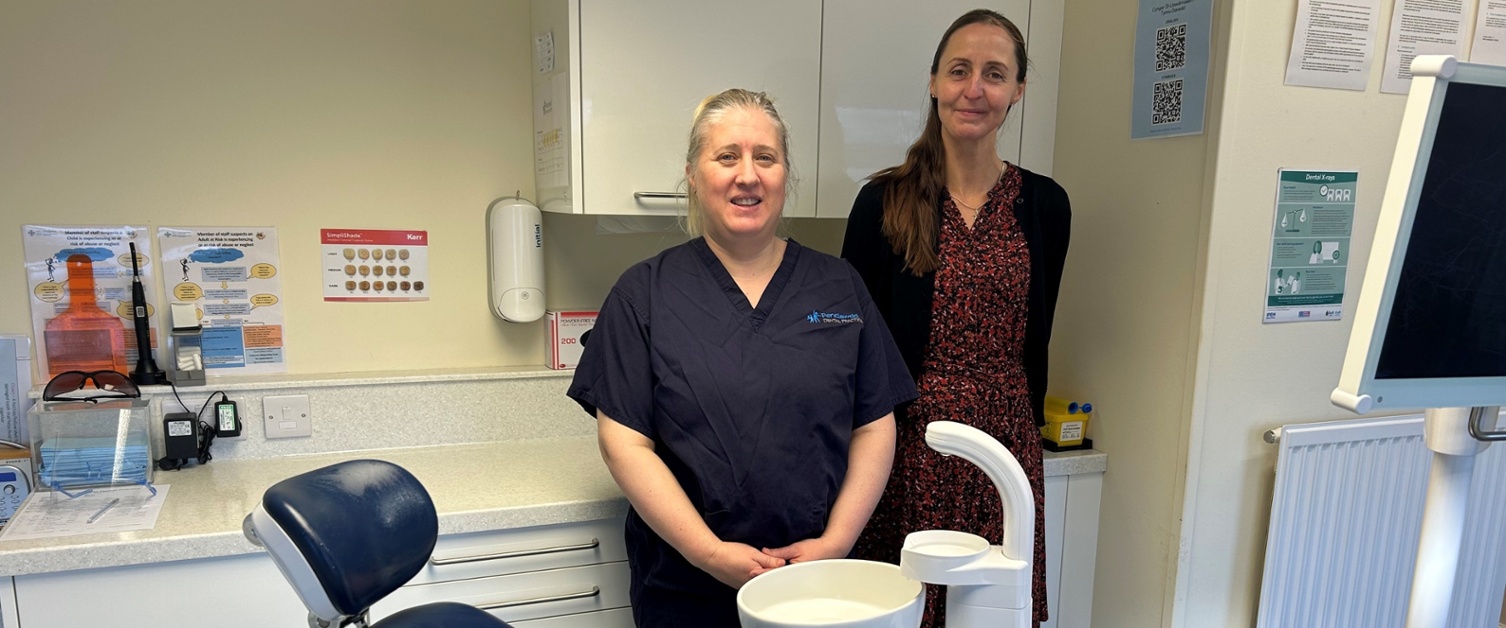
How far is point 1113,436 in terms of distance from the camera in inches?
76.0

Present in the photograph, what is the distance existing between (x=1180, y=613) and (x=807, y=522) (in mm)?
970

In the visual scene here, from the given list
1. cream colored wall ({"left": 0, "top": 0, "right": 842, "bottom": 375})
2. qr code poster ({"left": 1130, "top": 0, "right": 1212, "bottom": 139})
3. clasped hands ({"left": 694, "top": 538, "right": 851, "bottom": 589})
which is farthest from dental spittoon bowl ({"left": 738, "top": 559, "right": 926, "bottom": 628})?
cream colored wall ({"left": 0, "top": 0, "right": 842, "bottom": 375})

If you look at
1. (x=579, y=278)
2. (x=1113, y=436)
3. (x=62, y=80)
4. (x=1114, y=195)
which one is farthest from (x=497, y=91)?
(x=1113, y=436)

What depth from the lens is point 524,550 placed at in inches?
63.7

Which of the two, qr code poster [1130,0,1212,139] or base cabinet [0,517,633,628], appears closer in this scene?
base cabinet [0,517,633,628]

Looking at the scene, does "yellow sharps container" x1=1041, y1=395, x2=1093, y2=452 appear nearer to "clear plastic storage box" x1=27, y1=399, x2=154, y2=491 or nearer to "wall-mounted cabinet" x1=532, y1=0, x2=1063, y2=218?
"wall-mounted cabinet" x1=532, y1=0, x2=1063, y2=218

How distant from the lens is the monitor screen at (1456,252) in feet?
2.47

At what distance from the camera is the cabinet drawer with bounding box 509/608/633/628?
1642 millimetres

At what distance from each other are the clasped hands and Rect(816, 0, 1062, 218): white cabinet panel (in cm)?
89

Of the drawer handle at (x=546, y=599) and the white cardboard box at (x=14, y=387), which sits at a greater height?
the white cardboard box at (x=14, y=387)

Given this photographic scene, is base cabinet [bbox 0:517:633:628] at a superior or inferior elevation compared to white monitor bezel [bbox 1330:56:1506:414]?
inferior

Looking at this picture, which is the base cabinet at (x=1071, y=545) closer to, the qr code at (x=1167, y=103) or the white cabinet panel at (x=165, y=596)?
the qr code at (x=1167, y=103)

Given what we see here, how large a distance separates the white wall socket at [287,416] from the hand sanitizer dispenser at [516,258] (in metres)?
0.46

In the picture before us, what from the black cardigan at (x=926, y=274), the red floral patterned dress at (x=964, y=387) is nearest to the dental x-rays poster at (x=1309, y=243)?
the black cardigan at (x=926, y=274)
